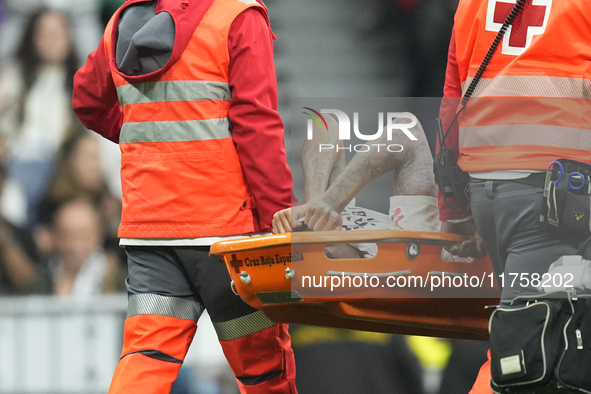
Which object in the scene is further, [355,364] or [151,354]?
[355,364]

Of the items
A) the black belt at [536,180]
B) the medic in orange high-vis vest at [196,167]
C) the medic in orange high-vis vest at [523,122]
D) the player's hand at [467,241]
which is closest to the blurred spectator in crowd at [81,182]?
the medic in orange high-vis vest at [196,167]

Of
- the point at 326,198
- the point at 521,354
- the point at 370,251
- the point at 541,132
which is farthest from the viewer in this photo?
the point at 326,198

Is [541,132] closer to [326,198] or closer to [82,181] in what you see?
[326,198]

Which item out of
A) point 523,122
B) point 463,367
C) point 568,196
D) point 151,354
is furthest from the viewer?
point 463,367

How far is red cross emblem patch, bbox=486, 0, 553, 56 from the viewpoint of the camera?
1755mm

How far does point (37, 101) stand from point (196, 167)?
66.0 inches

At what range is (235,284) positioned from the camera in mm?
1960

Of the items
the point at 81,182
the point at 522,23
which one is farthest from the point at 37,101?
the point at 522,23

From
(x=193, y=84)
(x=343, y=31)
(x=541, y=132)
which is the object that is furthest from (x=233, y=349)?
(x=343, y=31)

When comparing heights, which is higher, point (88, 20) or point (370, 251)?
point (88, 20)

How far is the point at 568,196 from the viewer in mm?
1654

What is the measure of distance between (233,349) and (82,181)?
1.60 meters

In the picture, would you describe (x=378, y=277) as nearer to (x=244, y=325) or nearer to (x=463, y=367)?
(x=244, y=325)

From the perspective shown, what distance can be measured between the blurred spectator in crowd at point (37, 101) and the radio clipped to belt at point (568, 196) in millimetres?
2502
